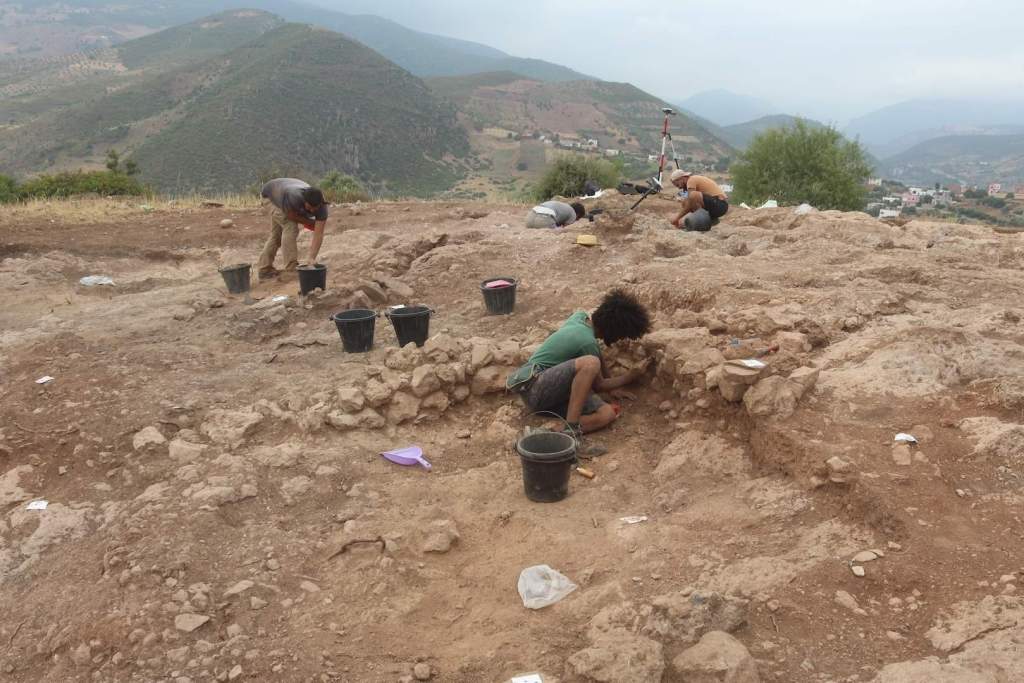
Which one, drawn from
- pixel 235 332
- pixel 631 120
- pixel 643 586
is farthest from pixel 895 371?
pixel 631 120

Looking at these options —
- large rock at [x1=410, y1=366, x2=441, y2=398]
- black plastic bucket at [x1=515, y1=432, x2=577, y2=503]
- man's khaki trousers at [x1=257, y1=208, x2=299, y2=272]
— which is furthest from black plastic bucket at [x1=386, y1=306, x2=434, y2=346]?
man's khaki trousers at [x1=257, y1=208, x2=299, y2=272]

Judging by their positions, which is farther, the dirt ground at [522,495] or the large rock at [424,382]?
the large rock at [424,382]

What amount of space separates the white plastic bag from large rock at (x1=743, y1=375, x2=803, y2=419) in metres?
1.54

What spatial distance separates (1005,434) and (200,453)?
426 cm

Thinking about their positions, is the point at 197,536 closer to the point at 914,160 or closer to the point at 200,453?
the point at 200,453

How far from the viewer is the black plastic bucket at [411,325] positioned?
5602mm

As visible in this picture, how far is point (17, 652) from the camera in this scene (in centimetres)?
269

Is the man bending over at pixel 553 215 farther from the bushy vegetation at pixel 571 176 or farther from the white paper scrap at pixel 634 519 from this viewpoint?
the bushy vegetation at pixel 571 176

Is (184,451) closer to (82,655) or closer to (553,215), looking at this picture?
(82,655)

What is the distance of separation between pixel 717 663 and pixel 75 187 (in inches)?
754

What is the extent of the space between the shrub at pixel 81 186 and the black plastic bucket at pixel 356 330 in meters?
13.4

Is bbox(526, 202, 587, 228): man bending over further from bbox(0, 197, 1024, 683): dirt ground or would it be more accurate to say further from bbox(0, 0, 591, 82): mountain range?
bbox(0, 0, 591, 82): mountain range

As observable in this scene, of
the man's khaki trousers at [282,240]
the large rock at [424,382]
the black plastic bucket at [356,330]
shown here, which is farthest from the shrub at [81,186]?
the large rock at [424,382]

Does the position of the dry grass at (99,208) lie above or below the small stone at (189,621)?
above
